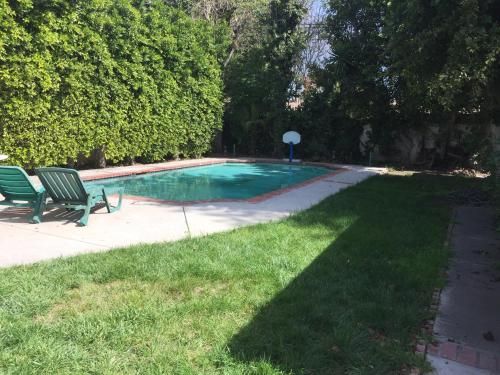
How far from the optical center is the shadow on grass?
2.72 metres

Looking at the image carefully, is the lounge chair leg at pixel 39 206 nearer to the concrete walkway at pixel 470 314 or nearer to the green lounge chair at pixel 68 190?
the green lounge chair at pixel 68 190

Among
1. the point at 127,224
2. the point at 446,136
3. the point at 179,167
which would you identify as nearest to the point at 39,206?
the point at 127,224

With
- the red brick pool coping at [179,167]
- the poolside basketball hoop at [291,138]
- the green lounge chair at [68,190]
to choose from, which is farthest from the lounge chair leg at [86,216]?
the poolside basketball hoop at [291,138]

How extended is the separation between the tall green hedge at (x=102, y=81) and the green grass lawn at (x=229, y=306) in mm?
7313

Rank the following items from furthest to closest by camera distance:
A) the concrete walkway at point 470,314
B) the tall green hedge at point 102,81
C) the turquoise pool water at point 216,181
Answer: the turquoise pool water at point 216,181
the tall green hedge at point 102,81
the concrete walkway at point 470,314

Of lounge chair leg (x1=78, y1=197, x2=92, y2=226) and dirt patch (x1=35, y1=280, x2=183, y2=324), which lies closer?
dirt patch (x1=35, y1=280, x2=183, y2=324)

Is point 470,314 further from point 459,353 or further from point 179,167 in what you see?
point 179,167

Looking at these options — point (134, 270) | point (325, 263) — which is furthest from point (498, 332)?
point (134, 270)

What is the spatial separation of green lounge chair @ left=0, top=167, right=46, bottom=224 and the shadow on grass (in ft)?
13.2

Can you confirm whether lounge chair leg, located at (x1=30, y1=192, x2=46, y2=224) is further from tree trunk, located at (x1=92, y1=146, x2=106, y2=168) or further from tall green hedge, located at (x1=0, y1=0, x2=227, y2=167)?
tree trunk, located at (x1=92, y1=146, x2=106, y2=168)

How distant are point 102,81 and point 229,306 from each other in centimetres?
1043

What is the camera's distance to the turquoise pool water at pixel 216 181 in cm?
1029

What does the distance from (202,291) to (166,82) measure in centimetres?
1224

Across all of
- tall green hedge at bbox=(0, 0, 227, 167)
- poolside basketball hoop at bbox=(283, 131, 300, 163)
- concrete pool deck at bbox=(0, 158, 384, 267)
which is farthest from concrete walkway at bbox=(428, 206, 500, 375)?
poolside basketball hoop at bbox=(283, 131, 300, 163)
